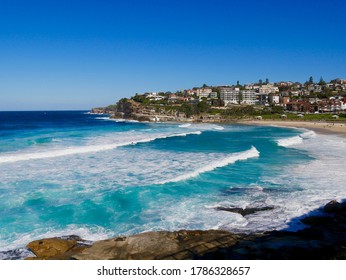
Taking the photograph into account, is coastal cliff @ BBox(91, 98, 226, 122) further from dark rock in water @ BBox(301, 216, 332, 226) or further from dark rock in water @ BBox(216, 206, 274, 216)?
dark rock in water @ BBox(301, 216, 332, 226)

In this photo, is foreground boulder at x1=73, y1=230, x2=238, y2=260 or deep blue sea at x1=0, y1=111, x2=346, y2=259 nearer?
foreground boulder at x1=73, y1=230, x2=238, y2=260

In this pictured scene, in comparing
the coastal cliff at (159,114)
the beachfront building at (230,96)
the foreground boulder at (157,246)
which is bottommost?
the foreground boulder at (157,246)

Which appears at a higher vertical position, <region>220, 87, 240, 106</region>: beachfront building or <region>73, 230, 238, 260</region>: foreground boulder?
<region>220, 87, 240, 106</region>: beachfront building

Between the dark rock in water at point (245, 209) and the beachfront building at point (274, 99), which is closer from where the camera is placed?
the dark rock in water at point (245, 209)

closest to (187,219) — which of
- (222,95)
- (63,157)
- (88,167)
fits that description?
(88,167)

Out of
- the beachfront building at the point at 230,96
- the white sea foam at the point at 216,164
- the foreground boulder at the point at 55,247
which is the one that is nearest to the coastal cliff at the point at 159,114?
the beachfront building at the point at 230,96

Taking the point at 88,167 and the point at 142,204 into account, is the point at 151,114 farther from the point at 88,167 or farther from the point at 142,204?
the point at 142,204

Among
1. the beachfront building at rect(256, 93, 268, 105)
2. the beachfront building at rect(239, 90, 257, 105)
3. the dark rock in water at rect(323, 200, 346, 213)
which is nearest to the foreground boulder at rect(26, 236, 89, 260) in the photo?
the dark rock in water at rect(323, 200, 346, 213)

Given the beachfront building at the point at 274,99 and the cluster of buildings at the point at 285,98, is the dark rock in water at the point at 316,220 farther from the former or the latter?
the beachfront building at the point at 274,99

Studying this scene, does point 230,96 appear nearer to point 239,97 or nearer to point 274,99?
point 239,97
